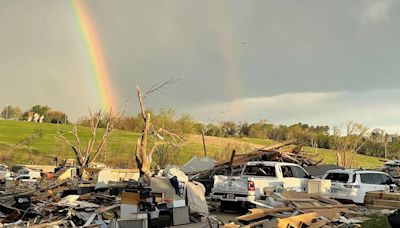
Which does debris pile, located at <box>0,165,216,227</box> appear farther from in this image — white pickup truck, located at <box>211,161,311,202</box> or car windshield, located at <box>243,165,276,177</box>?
car windshield, located at <box>243,165,276,177</box>

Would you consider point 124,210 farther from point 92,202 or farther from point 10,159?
point 10,159

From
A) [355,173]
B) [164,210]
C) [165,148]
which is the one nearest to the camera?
[164,210]

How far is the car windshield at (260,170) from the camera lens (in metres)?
17.8

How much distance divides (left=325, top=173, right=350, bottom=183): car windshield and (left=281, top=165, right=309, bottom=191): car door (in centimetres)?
108

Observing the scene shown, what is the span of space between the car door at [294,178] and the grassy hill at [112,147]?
34.2 metres

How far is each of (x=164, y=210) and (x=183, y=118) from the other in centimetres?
5593

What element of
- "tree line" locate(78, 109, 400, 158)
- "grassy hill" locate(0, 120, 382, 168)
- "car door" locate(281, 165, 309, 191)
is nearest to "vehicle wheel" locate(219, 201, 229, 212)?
"car door" locate(281, 165, 309, 191)

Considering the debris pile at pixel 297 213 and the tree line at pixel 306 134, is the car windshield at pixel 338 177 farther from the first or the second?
the tree line at pixel 306 134

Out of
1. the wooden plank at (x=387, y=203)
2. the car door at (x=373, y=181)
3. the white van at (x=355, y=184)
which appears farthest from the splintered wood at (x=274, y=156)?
the wooden plank at (x=387, y=203)

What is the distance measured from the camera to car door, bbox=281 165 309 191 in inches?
700

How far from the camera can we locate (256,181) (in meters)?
16.6

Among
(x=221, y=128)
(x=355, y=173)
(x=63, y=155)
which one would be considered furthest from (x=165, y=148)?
(x=355, y=173)

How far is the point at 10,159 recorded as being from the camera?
6612 centimetres

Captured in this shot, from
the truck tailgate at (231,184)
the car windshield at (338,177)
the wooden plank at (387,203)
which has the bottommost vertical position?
the wooden plank at (387,203)
